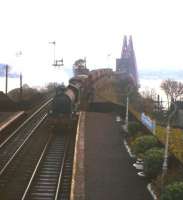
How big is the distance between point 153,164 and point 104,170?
346 centimetres

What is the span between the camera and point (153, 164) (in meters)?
21.9

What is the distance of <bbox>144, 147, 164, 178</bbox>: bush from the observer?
21.7m

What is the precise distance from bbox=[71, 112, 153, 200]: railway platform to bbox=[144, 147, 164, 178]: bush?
553mm

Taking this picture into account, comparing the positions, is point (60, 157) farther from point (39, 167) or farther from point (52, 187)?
point (52, 187)

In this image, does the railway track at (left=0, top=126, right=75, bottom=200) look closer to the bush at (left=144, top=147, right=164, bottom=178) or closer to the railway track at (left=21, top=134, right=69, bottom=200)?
the railway track at (left=21, top=134, right=69, bottom=200)

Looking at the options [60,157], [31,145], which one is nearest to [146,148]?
[60,157]

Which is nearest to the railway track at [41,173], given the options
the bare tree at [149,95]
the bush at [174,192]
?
the bush at [174,192]

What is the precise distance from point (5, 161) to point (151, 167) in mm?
9468

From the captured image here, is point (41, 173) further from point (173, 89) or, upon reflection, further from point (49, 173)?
point (173, 89)

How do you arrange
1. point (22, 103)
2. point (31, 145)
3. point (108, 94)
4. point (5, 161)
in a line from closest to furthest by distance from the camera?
point (5, 161) → point (31, 145) → point (22, 103) → point (108, 94)

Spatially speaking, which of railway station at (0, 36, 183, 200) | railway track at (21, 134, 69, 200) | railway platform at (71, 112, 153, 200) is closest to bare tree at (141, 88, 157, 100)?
railway station at (0, 36, 183, 200)

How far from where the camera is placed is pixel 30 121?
4281cm

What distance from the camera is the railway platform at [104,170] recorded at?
66.4ft

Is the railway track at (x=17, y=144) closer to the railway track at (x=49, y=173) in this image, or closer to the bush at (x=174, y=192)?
the railway track at (x=49, y=173)
